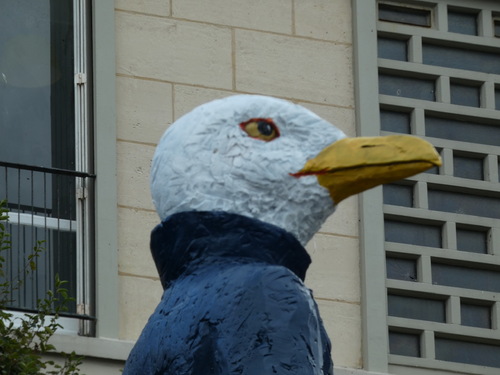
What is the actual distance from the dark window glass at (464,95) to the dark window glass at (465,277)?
4.03 ft

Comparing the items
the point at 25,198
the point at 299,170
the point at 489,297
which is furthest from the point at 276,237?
the point at 489,297

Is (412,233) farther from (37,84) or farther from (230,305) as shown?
(230,305)

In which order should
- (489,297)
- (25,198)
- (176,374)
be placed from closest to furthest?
(176,374), (25,198), (489,297)

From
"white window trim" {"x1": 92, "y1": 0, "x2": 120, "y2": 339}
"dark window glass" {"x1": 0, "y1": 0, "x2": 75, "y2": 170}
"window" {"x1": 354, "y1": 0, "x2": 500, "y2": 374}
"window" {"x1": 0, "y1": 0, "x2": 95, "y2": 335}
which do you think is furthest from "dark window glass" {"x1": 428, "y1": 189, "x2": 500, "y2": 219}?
"dark window glass" {"x1": 0, "y1": 0, "x2": 75, "y2": 170}

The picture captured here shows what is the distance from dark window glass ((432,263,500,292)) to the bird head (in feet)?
28.7

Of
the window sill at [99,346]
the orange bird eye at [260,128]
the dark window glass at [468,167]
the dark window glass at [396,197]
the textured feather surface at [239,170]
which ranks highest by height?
the dark window glass at [468,167]

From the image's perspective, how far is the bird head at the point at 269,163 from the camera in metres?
7.75

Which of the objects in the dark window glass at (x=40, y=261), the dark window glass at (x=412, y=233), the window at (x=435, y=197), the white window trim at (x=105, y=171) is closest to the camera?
the dark window glass at (x=40, y=261)

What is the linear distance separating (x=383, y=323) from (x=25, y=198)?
2.61 metres

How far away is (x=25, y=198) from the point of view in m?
15.3

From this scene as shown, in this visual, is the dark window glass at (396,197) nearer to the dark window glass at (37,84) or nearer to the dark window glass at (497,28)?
the dark window glass at (497,28)

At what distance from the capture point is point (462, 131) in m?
17.0

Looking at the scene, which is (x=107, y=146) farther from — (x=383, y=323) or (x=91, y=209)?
(x=383, y=323)

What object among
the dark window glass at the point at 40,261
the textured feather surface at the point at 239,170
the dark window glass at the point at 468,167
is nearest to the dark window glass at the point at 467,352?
the dark window glass at the point at 468,167
